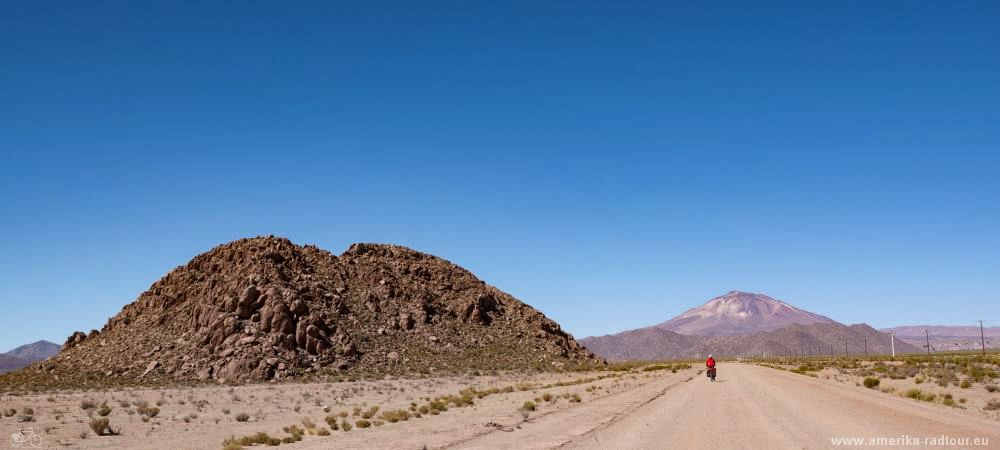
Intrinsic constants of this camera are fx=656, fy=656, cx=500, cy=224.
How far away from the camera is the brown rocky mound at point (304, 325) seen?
229 ft

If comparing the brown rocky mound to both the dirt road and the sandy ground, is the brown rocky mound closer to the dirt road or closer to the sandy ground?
the sandy ground

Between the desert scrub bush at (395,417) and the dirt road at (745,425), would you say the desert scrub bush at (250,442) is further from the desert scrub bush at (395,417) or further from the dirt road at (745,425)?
the dirt road at (745,425)

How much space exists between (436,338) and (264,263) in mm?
24387

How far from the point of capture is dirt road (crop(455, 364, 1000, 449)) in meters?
15.2

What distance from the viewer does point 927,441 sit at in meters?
14.6

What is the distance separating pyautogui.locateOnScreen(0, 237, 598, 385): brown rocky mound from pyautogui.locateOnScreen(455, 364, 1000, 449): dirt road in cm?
5089

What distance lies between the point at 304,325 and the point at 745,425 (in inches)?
2560

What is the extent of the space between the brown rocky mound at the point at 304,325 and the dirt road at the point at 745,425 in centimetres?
5089

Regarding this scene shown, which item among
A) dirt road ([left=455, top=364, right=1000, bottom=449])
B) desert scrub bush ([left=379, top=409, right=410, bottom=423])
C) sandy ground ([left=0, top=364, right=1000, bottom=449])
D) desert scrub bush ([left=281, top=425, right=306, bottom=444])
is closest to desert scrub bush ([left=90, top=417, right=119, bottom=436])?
sandy ground ([left=0, top=364, right=1000, bottom=449])

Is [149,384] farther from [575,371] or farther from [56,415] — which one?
[575,371]

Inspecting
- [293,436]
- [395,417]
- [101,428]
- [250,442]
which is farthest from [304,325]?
[250,442]

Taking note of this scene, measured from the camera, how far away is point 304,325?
2972 inches

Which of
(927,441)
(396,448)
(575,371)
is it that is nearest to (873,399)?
(927,441)

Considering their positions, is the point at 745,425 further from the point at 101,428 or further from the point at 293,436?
the point at 101,428
